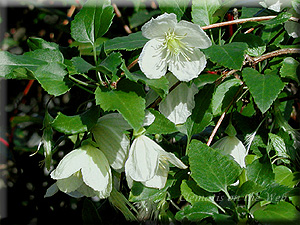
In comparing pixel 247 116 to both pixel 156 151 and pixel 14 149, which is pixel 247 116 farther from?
pixel 14 149

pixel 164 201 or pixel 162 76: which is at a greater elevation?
pixel 162 76

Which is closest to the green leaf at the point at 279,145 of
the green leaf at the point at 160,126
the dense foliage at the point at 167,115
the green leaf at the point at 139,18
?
the dense foliage at the point at 167,115

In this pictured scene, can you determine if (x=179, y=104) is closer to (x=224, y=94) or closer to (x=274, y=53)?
(x=224, y=94)

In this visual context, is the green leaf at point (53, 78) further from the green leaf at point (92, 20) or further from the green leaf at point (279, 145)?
the green leaf at point (279, 145)

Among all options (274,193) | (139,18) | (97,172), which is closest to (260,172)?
(274,193)

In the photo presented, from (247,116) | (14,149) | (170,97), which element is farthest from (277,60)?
(14,149)

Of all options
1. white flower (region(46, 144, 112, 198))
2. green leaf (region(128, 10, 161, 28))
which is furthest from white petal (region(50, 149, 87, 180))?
green leaf (region(128, 10, 161, 28))
